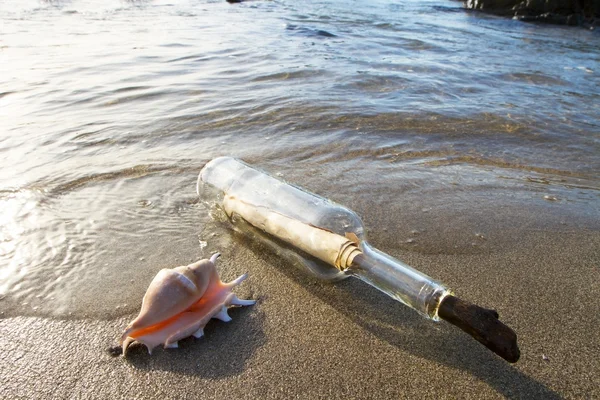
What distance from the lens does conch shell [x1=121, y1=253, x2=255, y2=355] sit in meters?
1.35

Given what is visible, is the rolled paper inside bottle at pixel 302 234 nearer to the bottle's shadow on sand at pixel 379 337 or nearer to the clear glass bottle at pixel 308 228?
the clear glass bottle at pixel 308 228

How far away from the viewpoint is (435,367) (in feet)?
4.35

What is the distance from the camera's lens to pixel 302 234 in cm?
166

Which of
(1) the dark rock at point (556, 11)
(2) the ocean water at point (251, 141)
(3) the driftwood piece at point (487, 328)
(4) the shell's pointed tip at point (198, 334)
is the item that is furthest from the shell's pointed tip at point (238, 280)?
(1) the dark rock at point (556, 11)

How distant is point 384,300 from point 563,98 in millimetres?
4600

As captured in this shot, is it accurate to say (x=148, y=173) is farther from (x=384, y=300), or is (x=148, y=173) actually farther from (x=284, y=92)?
(x=284, y=92)

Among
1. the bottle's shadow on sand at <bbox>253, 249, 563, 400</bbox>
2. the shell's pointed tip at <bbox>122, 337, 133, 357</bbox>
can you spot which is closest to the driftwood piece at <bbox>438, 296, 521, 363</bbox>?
the bottle's shadow on sand at <bbox>253, 249, 563, 400</bbox>

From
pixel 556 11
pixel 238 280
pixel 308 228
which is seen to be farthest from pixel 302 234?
pixel 556 11

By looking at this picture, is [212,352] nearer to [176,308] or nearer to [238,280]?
[176,308]

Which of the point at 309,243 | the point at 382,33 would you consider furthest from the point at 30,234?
the point at 382,33

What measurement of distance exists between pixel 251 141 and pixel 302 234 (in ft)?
6.64

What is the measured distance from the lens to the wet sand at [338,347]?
49.5 inches

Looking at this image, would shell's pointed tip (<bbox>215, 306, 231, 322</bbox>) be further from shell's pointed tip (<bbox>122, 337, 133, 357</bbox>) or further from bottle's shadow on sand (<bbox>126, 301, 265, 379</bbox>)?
shell's pointed tip (<bbox>122, 337, 133, 357</bbox>)

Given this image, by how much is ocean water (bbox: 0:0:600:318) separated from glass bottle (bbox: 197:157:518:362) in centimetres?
19
